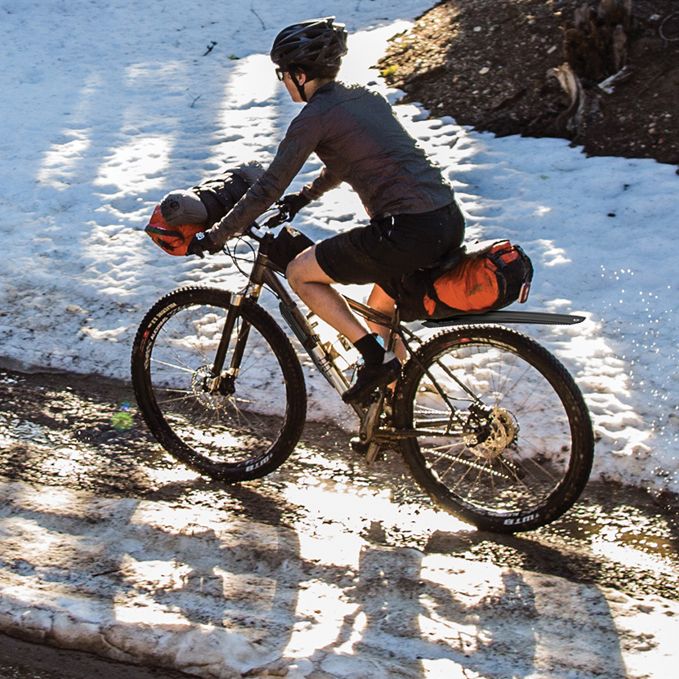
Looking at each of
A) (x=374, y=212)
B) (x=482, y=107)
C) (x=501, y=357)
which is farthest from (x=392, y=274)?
(x=482, y=107)

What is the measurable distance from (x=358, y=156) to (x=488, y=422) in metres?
1.30

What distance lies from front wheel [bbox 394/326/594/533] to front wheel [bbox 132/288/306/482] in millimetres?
602

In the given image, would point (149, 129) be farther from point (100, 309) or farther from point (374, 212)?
point (374, 212)

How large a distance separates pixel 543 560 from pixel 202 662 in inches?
62.2

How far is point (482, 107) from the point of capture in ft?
30.8

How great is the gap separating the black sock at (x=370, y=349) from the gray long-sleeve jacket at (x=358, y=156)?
1.78 feet

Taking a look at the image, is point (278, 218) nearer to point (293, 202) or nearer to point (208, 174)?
point (293, 202)

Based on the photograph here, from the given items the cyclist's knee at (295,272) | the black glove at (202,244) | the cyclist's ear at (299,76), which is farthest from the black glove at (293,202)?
the cyclist's ear at (299,76)

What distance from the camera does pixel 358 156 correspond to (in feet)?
15.2

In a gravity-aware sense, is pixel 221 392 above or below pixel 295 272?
below

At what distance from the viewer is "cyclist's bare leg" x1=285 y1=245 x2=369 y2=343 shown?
4.84m

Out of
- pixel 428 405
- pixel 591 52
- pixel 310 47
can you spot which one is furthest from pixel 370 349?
pixel 591 52

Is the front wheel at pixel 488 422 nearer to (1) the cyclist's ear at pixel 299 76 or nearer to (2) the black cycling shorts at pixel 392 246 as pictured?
(2) the black cycling shorts at pixel 392 246

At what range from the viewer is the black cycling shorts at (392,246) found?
4609 mm
